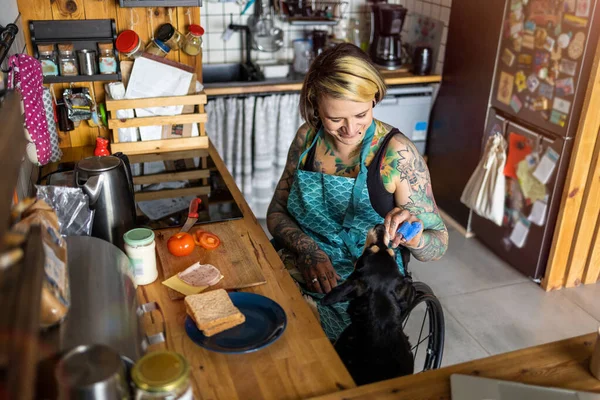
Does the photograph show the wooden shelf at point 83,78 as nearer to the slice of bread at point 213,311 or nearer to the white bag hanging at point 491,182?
the slice of bread at point 213,311

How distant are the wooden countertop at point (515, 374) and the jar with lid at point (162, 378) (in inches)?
12.6

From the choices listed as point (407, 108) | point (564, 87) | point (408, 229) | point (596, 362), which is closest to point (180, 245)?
point (408, 229)

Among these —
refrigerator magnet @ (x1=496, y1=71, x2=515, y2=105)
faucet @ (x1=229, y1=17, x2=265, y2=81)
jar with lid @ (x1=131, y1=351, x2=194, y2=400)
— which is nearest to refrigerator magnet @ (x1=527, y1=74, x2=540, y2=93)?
refrigerator magnet @ (x1=496, y1=71, x2=515, y2=105)

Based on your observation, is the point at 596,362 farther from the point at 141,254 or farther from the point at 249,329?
the point at 141,254

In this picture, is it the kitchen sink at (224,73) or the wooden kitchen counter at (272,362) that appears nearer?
the wooden kitchen counter at (272,362)

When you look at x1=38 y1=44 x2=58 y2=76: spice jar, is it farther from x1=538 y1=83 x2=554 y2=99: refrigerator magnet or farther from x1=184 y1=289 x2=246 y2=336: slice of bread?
x1=538 y1=83 x2=554 y2=99: refrigerator magnet

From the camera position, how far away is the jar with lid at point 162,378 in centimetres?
86

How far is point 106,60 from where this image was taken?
2299 mm

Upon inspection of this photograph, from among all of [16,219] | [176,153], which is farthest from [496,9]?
[16,219]

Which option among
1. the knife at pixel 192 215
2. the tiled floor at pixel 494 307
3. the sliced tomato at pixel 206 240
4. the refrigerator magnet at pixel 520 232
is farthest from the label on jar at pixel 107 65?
the refrigerator magnet at pixel 520 232

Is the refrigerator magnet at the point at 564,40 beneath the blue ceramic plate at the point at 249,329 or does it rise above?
above

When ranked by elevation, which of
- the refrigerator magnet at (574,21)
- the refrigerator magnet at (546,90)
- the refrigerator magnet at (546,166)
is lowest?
the refrigerator magnet at (546,166)

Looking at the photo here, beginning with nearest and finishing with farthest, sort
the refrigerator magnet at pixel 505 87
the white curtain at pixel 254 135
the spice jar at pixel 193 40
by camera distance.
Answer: the spice jar at pixel 193 40
the refrigerator magnet at pixel 505 87
the white curtain at pixel 254 135

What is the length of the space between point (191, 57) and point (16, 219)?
1.58 metres
